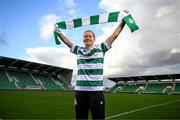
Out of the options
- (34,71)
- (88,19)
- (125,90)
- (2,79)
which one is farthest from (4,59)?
(88,19)

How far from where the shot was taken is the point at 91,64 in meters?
4.55

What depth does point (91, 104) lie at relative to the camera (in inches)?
173

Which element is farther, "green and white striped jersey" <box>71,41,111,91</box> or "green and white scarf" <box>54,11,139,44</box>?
"green and white scarf" <box>54,11,139,44</box>

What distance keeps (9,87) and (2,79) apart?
102 inches

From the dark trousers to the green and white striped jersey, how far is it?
3.2 inches

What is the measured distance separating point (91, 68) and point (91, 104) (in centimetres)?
59

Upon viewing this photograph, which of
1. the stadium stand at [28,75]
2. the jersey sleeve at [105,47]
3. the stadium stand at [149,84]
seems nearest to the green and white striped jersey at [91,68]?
the jersey sleeve at [105,47]

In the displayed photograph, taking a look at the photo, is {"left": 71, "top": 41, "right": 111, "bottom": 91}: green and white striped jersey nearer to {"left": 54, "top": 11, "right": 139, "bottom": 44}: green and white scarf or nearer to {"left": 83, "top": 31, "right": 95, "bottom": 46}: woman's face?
{"left": 83, "top": 31, "right": 95, "bottom": 46}: woman's face

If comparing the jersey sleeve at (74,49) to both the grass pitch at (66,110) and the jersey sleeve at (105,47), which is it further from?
the grass pitch at (66,110)

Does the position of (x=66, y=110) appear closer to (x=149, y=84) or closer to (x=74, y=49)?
(x=74, y=49)

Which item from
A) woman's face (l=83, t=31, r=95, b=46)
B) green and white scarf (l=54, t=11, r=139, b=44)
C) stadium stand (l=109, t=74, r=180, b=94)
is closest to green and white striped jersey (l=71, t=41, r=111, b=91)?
woman's face (l=83, t=31, r=95, b=46)

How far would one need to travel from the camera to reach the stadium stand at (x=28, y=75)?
53.6 m

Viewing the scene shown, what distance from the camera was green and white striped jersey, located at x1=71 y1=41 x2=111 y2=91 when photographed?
14.6 feet

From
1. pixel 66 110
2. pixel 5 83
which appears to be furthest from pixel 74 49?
pixel 5 83
